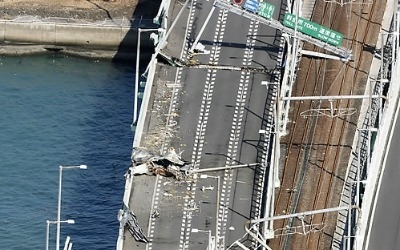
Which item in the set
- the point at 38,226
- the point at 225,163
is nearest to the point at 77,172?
the point at 38,226

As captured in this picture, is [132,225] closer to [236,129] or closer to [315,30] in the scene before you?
[236,129]

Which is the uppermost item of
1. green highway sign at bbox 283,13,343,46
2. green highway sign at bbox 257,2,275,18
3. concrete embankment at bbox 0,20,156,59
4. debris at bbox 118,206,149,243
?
green highway sign at bbox 257,2,275,18

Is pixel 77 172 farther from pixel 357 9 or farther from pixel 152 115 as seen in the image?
pixel 357 9

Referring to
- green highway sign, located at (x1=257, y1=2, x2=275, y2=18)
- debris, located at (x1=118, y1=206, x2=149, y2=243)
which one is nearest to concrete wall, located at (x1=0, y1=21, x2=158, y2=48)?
green highway sign, located at (x1=257, y1=2, x2=275, y2=18)

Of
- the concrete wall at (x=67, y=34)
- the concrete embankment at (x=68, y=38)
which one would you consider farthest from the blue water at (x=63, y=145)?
the concrete wall at (x=67, y=34)

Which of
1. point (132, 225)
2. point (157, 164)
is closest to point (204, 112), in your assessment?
point (157, 164)

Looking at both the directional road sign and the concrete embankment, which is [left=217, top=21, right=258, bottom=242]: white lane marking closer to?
the directional road sign
